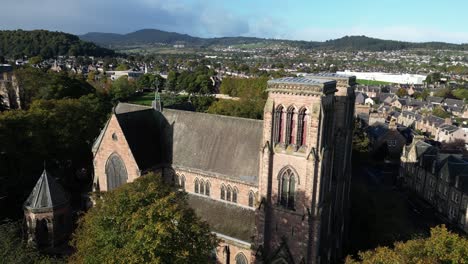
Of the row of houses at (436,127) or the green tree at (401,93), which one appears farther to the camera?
the green tree at (401,93)

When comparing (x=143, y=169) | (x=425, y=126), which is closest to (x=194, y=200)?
(x=143, y=169)

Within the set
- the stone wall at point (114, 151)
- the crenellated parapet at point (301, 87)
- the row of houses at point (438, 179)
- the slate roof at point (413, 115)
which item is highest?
the crenellated parapet at point (301, 87)

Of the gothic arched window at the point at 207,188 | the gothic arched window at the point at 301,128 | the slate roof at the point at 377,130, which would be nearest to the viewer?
the gothic arched window at the point at 301,128

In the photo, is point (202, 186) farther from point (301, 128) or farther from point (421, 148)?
point (421, 148)

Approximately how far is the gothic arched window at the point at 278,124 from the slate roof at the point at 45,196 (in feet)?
85.6

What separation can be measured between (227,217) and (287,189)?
24.9ft

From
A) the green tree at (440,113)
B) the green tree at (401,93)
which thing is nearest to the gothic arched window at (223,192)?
the green tree at (440,113)

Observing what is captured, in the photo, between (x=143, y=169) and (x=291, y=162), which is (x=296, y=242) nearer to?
(x=291, y=162)

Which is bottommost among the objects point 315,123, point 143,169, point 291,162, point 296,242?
point 296,242

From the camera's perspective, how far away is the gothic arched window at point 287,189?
3197 centimetres

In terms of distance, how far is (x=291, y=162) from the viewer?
31.5 m

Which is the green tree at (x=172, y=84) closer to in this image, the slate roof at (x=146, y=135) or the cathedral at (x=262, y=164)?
the cathedral at (x=262, y=164)

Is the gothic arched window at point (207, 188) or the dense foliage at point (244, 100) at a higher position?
the dense foliage at point (244, 100)

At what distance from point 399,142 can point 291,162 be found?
6475 cm
